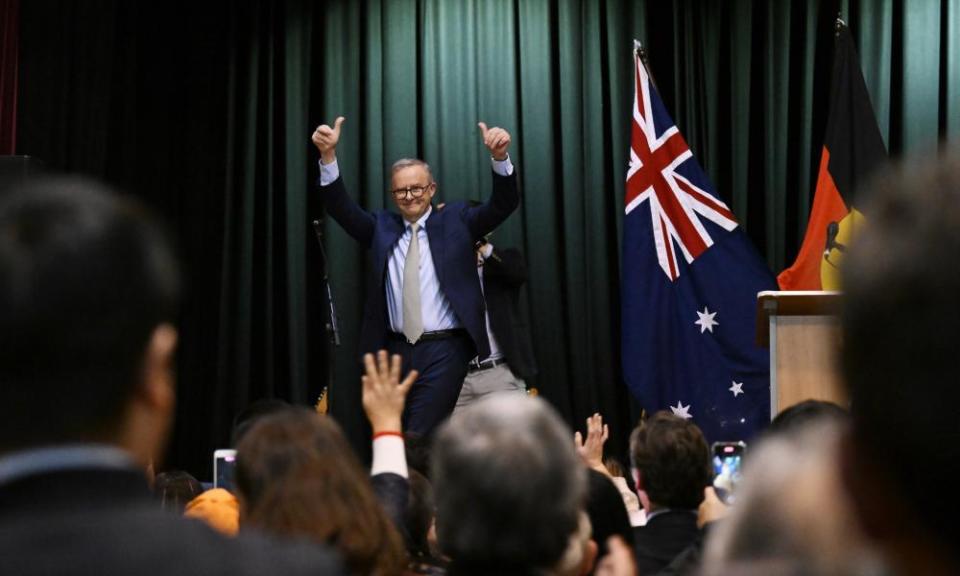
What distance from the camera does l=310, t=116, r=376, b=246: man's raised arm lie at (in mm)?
5781

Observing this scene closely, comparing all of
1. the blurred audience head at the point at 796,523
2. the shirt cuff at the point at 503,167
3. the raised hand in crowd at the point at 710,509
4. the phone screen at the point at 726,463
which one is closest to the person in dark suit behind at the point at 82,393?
the blurred audience head at the point at 796,523

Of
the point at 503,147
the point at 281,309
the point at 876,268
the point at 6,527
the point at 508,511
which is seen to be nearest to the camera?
the point at 876,268

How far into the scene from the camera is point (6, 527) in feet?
2.84

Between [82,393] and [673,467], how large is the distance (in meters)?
2.04

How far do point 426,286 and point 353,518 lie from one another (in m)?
3.99

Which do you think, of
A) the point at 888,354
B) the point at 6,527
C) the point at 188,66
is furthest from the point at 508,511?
the point at 188,66

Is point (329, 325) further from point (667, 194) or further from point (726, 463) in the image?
point (726, 463)

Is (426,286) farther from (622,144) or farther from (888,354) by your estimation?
(888,354)

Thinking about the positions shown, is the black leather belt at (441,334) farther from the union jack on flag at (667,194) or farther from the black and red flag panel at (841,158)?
the black and red flag panel at (841,158)

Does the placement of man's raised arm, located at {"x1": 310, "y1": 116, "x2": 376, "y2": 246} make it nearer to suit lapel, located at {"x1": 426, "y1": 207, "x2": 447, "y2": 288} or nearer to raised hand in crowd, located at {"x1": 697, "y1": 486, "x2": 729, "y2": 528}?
suit lapel, located at {"x1": 426, "y1": 207, "x2": 447, "y2": 288}

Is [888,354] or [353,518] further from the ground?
[888,354]

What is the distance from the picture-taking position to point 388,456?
2439 millimetres

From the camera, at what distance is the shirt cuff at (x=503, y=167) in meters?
5.70

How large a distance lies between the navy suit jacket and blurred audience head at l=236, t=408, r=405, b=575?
382 cm
